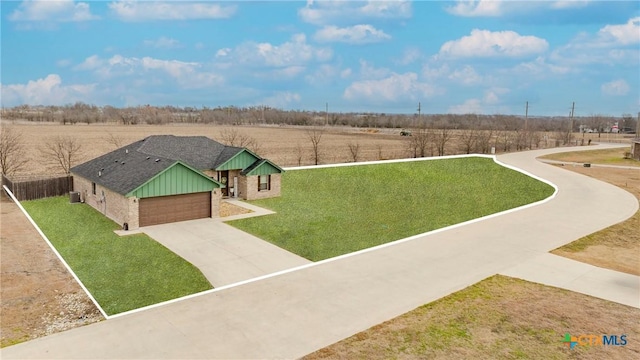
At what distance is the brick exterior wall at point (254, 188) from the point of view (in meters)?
28.7

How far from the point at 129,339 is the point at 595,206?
86.1ft

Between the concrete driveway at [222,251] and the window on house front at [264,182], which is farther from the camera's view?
the window on house front at [264,182]

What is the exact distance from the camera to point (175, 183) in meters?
22.8

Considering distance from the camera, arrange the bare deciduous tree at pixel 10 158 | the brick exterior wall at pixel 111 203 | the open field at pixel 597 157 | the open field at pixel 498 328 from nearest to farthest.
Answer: the open field at pixel 498 328, the brick exterior wall at pixel 111 203, the bare deciduous tree at pixel 10 158, the open field at pixel 597 157

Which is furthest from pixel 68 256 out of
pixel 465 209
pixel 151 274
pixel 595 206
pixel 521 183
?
pixel 521 183

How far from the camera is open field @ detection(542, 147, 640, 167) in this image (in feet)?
159

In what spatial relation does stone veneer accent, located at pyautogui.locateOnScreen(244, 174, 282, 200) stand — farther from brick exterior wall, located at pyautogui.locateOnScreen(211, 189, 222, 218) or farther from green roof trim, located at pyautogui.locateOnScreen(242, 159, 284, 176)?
brick exterior wall, located at pyautogui.locateOnScreen(211, 189, 222, 218)

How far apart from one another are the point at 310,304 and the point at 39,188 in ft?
78.6

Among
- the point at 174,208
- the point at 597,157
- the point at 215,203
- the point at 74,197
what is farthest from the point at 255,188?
the point at 597,157

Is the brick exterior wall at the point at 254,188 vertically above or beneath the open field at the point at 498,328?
above

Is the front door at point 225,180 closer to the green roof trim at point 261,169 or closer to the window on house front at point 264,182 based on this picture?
the green roof trim at point 261,169
